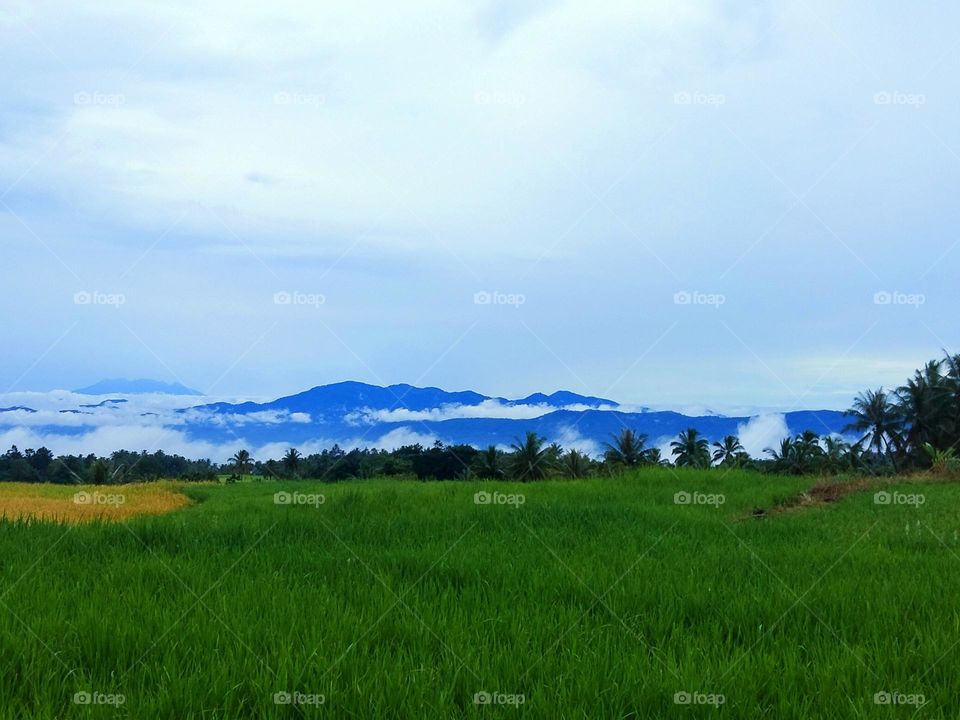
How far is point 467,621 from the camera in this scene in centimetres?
632

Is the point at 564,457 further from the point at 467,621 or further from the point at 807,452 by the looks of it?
the point at 467,621

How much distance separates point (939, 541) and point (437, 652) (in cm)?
925

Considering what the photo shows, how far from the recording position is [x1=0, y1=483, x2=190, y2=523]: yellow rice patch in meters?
16.5

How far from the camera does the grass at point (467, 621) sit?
4.81 m

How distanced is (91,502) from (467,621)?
59.8 ft

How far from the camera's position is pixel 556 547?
10555mm

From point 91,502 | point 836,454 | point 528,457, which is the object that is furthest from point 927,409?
point 91,502

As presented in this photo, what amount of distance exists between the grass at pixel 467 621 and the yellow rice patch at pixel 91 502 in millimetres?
4386

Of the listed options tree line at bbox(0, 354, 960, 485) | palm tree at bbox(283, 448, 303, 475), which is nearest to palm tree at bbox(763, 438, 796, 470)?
tree line at bbox(0, 354, 960, 485)

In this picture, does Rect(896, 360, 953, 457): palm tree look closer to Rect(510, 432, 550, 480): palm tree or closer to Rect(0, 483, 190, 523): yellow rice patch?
Rect(510, 432, 550, 480): palm tree

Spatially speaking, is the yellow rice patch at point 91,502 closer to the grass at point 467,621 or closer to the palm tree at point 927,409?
the grass at point 467,621

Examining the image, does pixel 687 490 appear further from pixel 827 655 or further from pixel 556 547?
pixel 827 655

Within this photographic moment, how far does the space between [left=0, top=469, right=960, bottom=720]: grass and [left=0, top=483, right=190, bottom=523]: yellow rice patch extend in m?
4.39

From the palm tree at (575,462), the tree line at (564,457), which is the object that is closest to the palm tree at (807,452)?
the tree line at (564,457)
